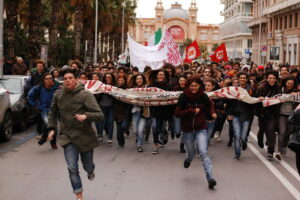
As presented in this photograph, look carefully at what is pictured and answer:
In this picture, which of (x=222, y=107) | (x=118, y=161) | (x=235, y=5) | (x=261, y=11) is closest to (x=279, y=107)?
(x=222, y=107)

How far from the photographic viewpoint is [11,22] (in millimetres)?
24953

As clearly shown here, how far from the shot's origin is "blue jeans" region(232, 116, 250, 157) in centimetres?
1027

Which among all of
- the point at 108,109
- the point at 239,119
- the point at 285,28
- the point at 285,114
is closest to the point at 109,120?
the point at 108,109

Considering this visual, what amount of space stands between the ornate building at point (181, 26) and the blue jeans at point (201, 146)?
574 feet

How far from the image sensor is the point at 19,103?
520 inches

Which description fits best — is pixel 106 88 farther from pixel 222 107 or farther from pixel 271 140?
pixel 271 140

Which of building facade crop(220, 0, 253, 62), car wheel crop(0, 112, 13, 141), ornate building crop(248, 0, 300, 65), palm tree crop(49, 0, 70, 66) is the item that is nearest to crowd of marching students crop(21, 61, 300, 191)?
car wheel crop(0, 112, 13, 141)

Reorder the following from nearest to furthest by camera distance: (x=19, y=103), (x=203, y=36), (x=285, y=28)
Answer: (x=19, y=103) → (x=285, y=28) → (x=203, y=36)

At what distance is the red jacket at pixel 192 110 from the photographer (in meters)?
8.26

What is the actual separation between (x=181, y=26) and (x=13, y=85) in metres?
175

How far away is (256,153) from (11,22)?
16669 mm

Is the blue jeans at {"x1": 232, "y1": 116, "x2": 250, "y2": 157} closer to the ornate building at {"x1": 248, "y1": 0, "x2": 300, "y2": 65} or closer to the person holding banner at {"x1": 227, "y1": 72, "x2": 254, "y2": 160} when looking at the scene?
the person holding banner at {"x1": 227, "y1": 72, "x2": 254, "y2": 160}

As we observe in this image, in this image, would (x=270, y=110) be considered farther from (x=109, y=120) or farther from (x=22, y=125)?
(x=22, y=125)

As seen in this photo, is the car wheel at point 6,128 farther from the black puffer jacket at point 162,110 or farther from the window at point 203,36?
the window at point 203,36
